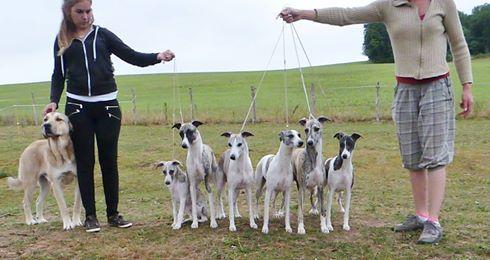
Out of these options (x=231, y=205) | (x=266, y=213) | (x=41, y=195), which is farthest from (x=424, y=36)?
(x=41, y=195)

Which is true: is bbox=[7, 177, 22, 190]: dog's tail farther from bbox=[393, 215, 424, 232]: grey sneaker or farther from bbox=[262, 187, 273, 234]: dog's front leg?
bbox=[393, 215, 424, 232]: grey sneaker

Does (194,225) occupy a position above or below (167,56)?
below

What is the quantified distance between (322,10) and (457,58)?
5.18ft

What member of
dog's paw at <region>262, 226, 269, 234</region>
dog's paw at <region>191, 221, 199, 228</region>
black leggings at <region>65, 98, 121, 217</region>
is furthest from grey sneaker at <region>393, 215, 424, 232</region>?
black leggings at <region>65, 98, 121, 217</region>

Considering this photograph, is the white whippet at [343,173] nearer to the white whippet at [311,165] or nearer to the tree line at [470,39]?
the white whippet at [311,165]

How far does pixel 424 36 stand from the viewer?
18.8 feet

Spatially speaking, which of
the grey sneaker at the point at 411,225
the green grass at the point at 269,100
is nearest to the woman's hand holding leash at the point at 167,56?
the grey sneaker at the point at 411,225

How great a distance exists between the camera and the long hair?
21.3 feet

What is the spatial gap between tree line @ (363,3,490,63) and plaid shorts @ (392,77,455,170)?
2878 inches

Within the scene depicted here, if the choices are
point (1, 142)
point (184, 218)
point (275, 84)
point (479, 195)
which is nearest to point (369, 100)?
point (275, 84)

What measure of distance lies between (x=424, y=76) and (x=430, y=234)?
1.75 meters

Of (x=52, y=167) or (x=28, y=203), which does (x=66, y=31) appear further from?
(x=28, y=203)

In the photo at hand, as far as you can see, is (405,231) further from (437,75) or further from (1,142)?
(1,142)

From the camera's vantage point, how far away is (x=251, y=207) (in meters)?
7.12
